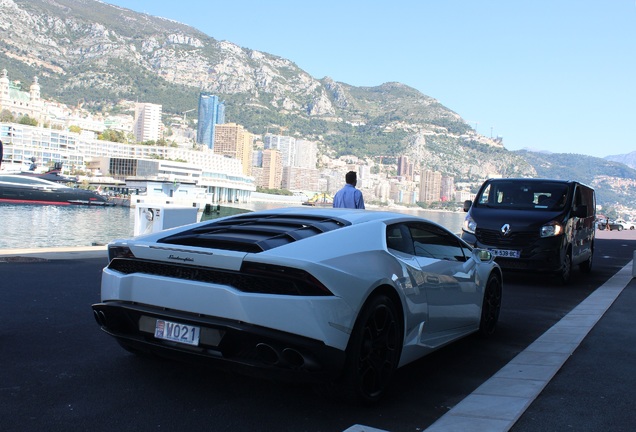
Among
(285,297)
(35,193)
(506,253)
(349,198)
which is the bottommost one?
(35,193)

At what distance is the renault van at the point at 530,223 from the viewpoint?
11.1 meters

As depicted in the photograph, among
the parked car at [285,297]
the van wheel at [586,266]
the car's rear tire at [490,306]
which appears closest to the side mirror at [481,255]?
the car's rear tire at [490,306]

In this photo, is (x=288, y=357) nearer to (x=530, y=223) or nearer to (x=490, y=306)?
(x=490, y=306)

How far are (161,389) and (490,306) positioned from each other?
12.0ft

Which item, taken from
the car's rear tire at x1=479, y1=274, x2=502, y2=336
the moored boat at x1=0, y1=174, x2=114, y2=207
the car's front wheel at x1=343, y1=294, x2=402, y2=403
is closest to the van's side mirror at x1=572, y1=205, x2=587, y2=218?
the car's rear tire at x1=479, y1=274, x2=502, y2=336

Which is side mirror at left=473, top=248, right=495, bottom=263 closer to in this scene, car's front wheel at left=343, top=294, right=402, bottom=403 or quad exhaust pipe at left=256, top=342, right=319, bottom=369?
car's front wheel at left=343, top=294, right=402, bottom=403

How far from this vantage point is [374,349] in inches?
158

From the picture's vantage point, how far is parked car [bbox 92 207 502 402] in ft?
11.6

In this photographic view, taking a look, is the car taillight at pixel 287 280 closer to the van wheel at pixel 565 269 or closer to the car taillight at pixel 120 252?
the car taillight at pixel 120 252

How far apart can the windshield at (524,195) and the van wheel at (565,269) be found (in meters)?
0.93

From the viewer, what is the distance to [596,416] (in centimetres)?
389

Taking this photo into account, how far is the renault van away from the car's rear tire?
459 centimetres

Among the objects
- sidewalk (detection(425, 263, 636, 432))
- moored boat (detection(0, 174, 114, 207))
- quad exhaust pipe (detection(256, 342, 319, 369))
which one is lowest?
moored boat (detection(0, 174, 114, 207))

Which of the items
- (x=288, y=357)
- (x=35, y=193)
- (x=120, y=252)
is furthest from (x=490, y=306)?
(x=35, y=193)
